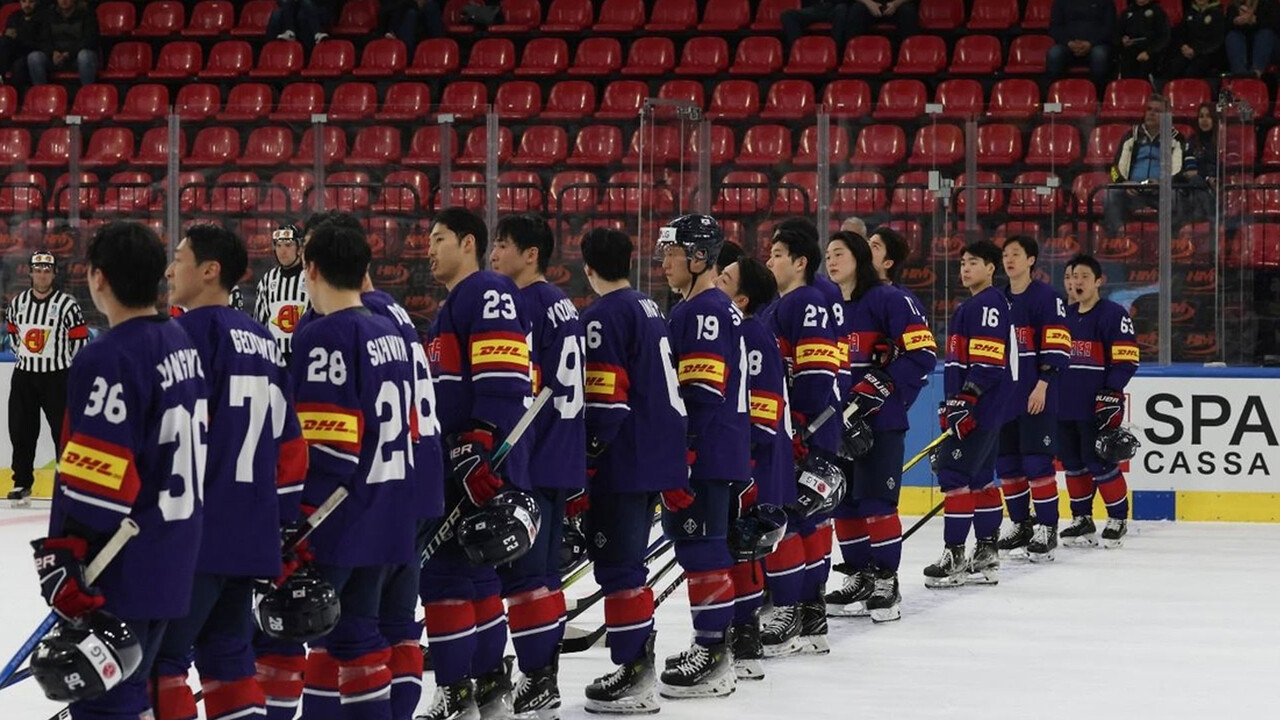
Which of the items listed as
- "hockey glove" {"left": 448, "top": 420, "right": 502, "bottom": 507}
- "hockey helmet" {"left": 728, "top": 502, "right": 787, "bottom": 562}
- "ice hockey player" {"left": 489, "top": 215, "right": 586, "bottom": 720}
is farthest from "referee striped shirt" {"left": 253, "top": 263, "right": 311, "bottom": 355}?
"hockey glove" {"left": 448, "top": 420, "right": 502, "bottom": 507}

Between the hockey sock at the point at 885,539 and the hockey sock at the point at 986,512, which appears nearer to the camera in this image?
the hockey sock at the point at 885,539

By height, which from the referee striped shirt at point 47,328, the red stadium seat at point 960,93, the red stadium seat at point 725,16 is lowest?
the referee striped shirt at point 47,328

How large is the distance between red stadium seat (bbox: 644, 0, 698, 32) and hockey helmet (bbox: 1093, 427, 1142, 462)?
6602mm

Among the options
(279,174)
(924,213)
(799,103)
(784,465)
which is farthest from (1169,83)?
(784,465)

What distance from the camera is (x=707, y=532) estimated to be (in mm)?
5801

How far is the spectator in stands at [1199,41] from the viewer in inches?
531

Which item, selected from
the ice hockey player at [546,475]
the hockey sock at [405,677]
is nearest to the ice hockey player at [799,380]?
the ice hockey player at [546,475]

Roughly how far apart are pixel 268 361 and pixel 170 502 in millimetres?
500

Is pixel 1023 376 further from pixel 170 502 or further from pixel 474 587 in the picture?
pixel 170 502

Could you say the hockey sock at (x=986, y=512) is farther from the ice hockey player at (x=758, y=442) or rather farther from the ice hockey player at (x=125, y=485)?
the ice hockey player at (x=125, y=485)

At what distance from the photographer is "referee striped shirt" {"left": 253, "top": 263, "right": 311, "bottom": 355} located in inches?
370

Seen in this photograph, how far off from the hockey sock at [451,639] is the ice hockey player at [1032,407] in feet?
15.1

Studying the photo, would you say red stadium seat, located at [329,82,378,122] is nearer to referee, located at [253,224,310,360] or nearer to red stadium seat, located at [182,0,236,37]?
red stadium seat, located at [182,0,236,37]

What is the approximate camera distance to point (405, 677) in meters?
4.62
